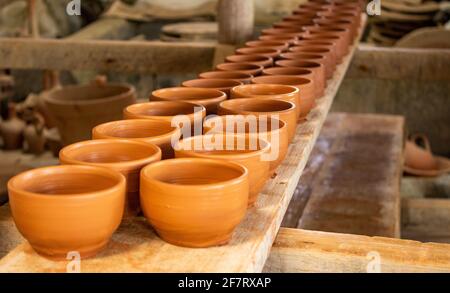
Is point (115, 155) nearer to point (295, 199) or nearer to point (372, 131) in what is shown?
point (295, 199)

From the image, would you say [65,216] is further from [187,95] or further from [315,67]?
[315,67]

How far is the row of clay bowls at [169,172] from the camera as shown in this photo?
4.26ft

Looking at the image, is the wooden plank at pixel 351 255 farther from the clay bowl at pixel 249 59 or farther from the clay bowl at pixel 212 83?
the clay bowl at pixel 249 59

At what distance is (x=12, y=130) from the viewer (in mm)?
6629

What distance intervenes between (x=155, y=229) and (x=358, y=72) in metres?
2.97

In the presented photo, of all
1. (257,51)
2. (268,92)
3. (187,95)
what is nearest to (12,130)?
(257,51)

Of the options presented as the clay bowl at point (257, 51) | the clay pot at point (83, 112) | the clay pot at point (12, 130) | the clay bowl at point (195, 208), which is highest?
the clay bowl at point (257, 51)

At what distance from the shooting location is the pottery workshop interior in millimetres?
1339

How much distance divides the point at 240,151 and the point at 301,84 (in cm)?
78

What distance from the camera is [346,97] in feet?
24.2

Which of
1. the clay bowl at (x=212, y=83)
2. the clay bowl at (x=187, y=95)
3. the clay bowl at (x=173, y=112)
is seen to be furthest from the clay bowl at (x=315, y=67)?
the clay bowl at (x=173, y=112)

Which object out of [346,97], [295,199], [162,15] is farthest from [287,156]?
[162,15]

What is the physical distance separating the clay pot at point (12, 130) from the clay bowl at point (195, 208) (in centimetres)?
553

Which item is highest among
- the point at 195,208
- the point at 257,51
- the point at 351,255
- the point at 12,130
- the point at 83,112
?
the point at 257,51
